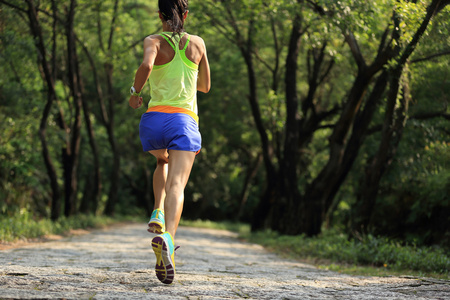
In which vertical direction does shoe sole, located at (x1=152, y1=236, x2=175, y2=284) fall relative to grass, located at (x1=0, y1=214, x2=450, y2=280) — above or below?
above

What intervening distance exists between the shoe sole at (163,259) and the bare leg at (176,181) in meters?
0.35

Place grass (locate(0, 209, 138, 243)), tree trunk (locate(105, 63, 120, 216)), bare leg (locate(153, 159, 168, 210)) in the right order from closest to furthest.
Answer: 1. bare leg (locate(153, 159, 168, 210))
2. grass (locate(0, 209, 138, 243))
3. tree trunk (locate(105, 63, 120, 216))

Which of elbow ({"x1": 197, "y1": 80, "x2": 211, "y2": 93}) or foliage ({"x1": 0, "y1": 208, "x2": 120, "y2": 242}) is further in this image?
foliage ({"x1": 0, "y1": 208, "x2": 120, "y2": 242})

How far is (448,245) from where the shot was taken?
9797 millimetres

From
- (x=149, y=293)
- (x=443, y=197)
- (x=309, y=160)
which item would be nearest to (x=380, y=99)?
(x=443, y=197)

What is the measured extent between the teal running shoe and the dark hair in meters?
1.77

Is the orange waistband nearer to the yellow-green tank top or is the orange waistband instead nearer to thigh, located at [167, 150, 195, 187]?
→ the yellow-green tank top

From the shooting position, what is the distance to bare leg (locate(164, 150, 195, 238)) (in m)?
4.27

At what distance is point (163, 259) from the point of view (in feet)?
12.7

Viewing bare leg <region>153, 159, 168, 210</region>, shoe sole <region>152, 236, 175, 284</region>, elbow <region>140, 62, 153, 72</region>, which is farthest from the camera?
bare leg <region>153, 159, 168, 210</region>

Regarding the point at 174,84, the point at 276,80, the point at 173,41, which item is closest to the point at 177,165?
the point at 174,84

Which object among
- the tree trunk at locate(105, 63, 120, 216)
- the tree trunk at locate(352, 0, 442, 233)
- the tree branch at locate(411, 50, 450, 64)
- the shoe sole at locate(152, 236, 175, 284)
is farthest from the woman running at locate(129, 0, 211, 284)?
the tree trunk at locate(105, 63, 120, 216)

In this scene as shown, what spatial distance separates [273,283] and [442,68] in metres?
7.58

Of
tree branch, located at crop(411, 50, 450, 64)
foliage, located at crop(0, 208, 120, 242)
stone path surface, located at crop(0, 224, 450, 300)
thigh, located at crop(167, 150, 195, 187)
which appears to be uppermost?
tree branch, located at crop(411, 50, 450, 64)
